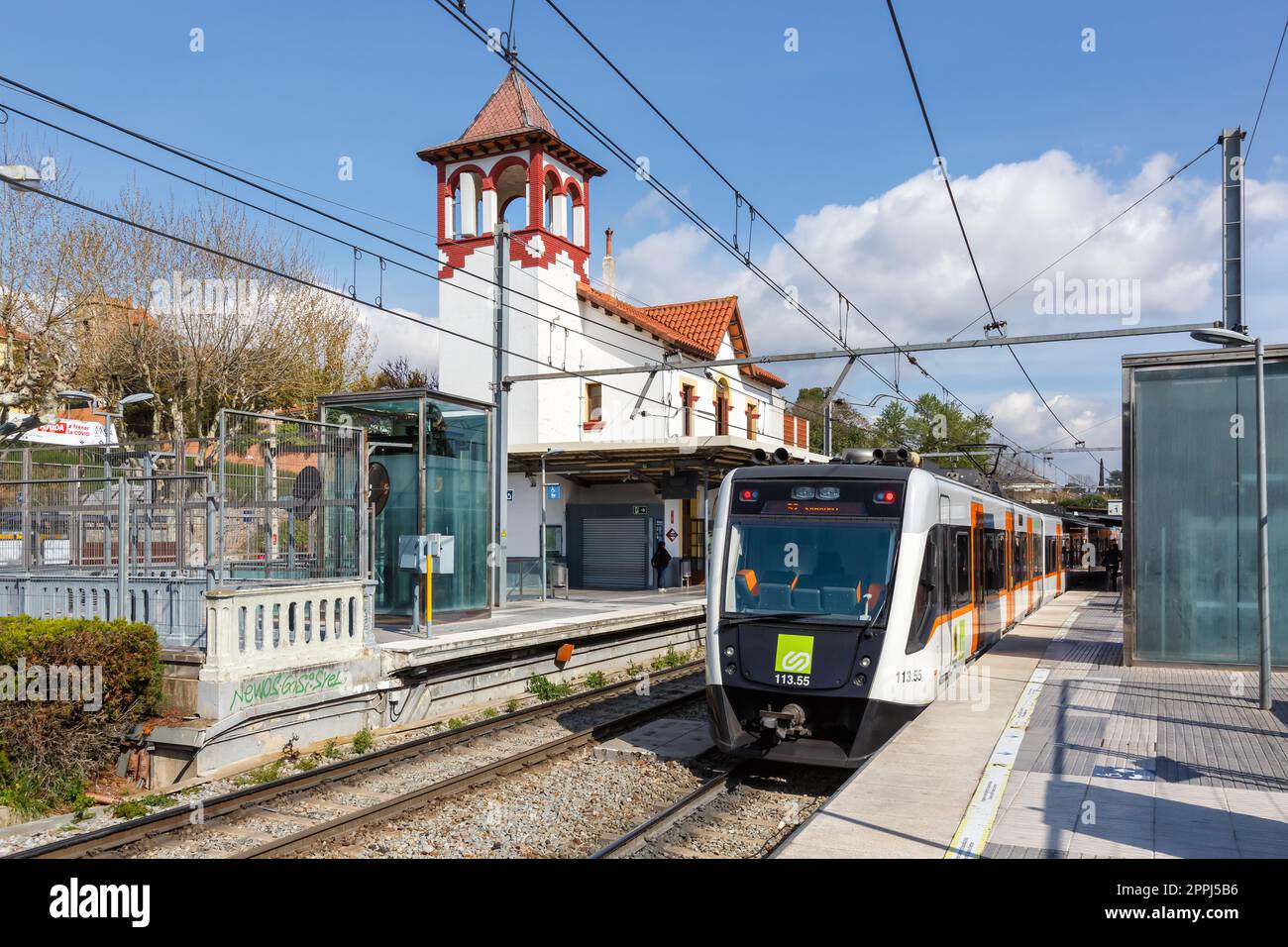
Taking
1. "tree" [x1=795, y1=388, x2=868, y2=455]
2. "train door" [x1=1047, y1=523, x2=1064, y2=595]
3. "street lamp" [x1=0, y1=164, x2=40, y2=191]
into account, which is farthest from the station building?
"tree" [x1=795, y1=388, x2=868, y2=455]

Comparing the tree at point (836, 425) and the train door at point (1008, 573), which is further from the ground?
the tree at point (836, 425)

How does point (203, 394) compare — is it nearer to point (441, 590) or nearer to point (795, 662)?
point (441, 590)

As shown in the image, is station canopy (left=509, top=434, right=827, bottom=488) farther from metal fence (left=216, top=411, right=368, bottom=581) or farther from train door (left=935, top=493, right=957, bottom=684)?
train door (left=935, top=493, right=957, bottom=684)

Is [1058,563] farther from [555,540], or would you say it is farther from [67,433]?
[67,433]

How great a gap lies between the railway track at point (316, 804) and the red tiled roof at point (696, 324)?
2220 cm

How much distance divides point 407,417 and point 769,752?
349 inches

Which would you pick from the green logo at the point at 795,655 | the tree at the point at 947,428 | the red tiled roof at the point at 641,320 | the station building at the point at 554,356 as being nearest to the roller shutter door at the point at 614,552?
the station building at the point at 554,356

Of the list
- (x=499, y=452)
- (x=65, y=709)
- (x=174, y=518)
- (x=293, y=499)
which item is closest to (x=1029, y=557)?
(x=499, y=452)

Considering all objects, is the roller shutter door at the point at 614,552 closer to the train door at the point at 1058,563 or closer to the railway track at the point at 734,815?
the train door at the point at 1058,563

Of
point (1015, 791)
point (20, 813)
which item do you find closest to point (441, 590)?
point (20, 813)

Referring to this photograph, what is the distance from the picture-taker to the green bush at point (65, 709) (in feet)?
30.1

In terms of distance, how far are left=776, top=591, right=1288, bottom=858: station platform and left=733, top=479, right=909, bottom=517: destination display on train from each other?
2.19 meters

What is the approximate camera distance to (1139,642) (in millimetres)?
14391

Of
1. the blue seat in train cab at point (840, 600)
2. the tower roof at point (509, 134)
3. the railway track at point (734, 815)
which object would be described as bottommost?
the railway track at point (734, 815)
